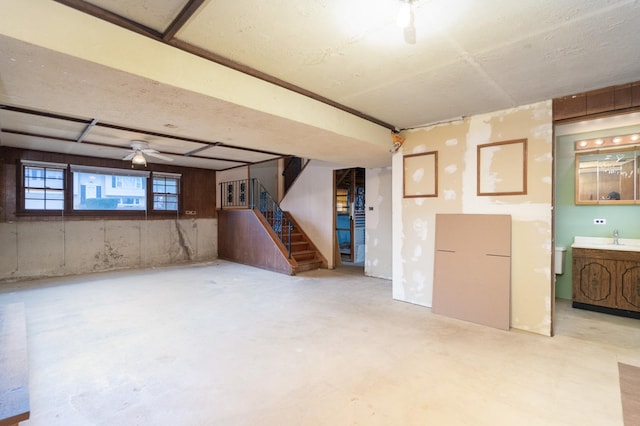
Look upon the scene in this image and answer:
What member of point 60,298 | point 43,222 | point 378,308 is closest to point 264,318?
point 378,308

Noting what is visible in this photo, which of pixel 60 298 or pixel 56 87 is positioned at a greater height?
pixel 56 87

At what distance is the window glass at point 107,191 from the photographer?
648 cm

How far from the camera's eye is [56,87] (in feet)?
7.11

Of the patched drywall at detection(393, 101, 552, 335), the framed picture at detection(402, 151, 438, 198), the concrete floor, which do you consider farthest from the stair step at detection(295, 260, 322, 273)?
the framed picture at detection(402, 151, 438, 198)

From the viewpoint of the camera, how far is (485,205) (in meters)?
3.61

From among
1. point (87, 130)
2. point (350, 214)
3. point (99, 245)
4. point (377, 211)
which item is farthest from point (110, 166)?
point (377, 211)

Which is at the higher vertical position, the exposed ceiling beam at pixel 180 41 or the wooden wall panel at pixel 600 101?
the exposed ceiling beam at pixel 180 41

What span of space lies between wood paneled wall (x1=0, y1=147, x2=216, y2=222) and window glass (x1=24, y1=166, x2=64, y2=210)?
161 mm

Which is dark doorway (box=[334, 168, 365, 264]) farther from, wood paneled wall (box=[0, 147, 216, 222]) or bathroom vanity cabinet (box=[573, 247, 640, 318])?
bathroom vanity cabinet (box=[573, 247, 640, 318])

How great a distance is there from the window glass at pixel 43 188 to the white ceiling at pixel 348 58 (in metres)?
3.16

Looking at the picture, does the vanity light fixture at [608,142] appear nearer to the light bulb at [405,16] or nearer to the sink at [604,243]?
the sink at [604,243]

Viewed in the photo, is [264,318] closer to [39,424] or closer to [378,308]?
[378,308]

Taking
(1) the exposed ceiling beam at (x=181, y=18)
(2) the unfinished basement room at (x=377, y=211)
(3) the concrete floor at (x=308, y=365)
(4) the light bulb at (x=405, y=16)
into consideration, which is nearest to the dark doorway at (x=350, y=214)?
(2) the unfinished basement room at (x=377, y=211)

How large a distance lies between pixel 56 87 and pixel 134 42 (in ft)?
2.60
